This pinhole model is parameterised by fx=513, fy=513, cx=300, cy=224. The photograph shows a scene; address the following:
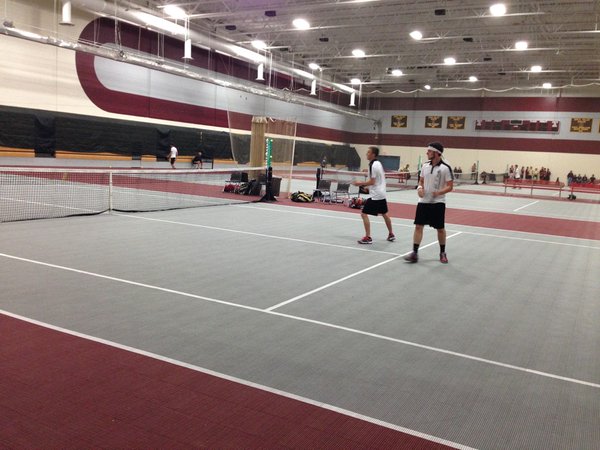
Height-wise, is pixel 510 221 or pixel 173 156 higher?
pixel 173 156

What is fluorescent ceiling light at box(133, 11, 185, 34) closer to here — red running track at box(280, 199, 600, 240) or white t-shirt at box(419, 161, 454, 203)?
red running track at box(280, 199, 600, 240)

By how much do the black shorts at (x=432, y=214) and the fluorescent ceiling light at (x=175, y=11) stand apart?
1897cm

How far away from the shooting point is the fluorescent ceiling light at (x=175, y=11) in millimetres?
22984

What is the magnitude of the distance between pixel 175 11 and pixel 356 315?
21.6 metres

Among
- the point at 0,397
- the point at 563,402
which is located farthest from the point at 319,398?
the point at 0,397

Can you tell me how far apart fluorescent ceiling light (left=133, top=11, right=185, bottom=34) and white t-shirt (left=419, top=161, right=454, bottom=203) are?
19.5 metres

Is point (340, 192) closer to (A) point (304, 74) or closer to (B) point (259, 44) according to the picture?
(B) point (259, 44)

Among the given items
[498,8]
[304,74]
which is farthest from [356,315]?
[304,74]

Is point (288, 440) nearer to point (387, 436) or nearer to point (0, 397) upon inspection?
point (387, 436)

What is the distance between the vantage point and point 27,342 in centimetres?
425

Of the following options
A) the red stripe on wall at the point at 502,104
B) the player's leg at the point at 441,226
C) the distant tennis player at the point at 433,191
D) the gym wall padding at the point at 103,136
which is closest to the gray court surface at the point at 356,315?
the player's leg at the point at 441,226

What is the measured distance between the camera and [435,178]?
8.22m

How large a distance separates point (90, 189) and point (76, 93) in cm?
1026

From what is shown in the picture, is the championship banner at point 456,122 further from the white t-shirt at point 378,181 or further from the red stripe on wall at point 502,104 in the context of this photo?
the white t-shirt at point 378,181
